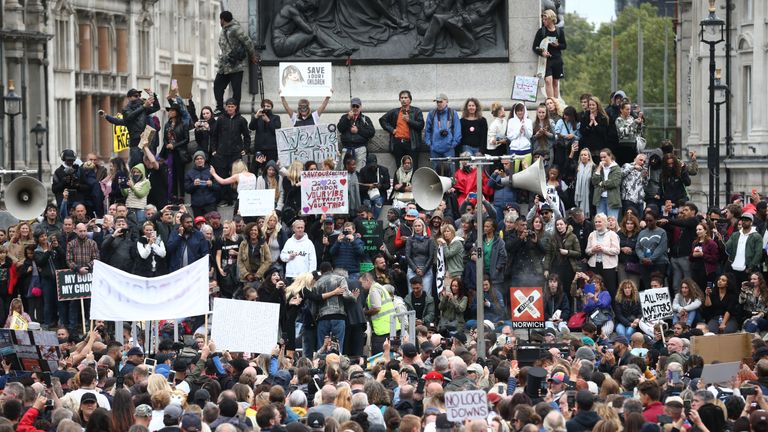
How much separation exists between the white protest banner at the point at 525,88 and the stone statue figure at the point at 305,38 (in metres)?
3.31

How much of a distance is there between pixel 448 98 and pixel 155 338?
10.5 metres

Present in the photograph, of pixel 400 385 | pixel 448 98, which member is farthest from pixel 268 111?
pixel 400 385

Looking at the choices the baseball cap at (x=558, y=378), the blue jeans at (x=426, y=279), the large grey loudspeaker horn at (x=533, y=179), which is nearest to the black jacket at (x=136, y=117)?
the large grey loudspeaker horn at (x=533, y=179)

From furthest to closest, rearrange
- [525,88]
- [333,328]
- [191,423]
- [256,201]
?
[525,88]
[256,201]
[333,328]
[191,423]

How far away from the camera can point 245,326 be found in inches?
1080

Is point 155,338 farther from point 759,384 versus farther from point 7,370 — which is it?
point 759,384

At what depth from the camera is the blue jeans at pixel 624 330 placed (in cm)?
3123

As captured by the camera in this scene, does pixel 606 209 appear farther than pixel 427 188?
Yes

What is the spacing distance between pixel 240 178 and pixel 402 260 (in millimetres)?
3476

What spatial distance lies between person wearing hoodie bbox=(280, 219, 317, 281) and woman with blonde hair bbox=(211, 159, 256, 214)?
2.67 metres

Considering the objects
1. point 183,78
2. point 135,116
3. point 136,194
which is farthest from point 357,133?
point 183,78

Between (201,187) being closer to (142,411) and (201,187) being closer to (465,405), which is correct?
(142,411)

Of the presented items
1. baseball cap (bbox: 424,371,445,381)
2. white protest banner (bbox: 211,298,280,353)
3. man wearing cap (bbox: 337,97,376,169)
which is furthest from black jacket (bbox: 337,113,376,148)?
baseball cap (bbox: 424,371,445,381)

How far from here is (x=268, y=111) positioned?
36.3 metres
